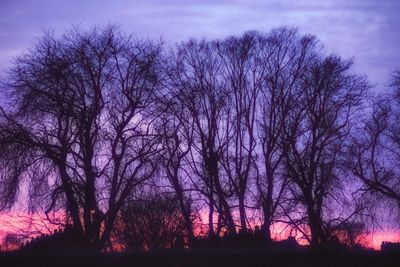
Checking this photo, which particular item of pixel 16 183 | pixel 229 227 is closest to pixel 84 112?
pixel 16 183

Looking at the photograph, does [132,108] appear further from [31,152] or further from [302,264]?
[302,264]

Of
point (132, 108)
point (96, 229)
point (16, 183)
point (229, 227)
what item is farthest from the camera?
point (229, 227)

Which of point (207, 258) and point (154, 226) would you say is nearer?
point (207, 258)

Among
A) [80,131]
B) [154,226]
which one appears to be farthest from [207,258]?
[154,226]

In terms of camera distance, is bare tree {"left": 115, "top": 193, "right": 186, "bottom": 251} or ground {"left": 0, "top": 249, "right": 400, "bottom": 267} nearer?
ground {"left": 0, "top": 249, "right": 400, "bottom": 267}

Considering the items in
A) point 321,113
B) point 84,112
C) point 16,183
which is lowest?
point 16,183

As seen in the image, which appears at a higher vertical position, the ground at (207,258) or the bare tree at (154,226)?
the bare tree at (154,226)

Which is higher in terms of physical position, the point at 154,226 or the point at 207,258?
the point at 154,226

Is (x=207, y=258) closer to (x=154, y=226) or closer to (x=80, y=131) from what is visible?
(x=80, y=131)

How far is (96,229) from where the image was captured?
80.8 feet

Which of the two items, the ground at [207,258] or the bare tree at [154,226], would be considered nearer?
the ground at [207,258]

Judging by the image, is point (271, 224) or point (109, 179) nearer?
point (109, 179)

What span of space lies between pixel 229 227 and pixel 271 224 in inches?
108

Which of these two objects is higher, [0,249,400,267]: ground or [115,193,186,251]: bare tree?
[115,193,186,251]: bare tree
